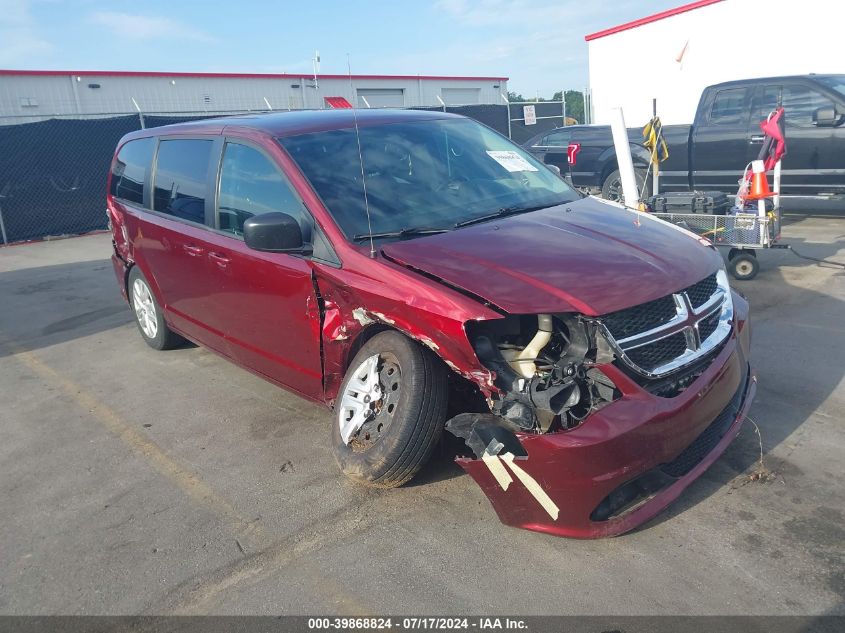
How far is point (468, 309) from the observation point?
2.88 metres

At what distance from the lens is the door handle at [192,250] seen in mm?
4513

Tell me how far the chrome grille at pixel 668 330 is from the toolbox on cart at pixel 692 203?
13.5 ft

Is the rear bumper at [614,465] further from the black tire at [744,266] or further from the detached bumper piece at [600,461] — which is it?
the black tire at [744,266]

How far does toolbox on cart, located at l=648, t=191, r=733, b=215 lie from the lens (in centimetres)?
705

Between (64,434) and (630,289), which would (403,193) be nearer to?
(630,289)

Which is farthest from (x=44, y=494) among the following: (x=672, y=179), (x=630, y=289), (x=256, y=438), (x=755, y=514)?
(x=672, y=179)

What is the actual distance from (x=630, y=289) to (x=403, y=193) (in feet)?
4.68

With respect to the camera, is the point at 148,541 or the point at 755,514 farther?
the point at 148,541

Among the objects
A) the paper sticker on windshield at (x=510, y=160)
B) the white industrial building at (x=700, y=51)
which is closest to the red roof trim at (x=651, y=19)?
the white industrial building at (x=700, y=51)

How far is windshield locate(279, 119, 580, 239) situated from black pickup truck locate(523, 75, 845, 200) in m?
6.83

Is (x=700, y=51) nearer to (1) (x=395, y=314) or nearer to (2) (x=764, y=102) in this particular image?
(2) (x=764, y=102)

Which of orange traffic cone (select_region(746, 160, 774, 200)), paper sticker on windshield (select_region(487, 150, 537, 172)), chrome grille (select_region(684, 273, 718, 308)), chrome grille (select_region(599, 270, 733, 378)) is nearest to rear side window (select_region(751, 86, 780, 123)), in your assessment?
orange traffic cone (select_region(746, 160, 774, 200))

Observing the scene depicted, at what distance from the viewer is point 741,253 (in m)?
7.02

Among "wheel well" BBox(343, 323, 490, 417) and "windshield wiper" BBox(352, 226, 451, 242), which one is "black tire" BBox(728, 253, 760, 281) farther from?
"wheel well" BBox(343, 323, 490, 417)
